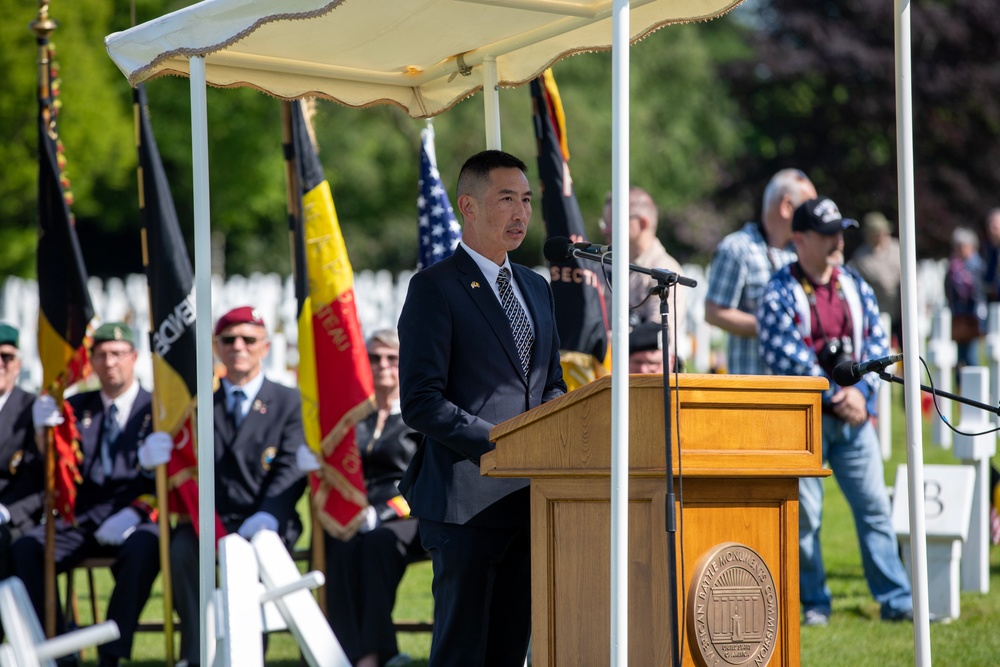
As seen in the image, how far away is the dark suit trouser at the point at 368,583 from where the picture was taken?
6938mm

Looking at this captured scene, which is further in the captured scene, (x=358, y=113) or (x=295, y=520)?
(x=358, y=113)

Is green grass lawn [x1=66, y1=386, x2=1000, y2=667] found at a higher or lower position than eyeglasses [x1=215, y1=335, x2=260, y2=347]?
lower

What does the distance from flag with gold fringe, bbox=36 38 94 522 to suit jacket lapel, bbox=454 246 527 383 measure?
3597mm

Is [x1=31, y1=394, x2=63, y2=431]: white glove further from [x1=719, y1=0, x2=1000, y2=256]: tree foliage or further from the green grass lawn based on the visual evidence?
[x1=719, y1=0, x2=1000, y2=256]: tree foliage

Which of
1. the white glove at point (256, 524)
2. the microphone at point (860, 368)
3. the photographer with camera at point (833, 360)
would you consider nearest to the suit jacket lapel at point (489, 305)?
the microphone at point (860, 368)

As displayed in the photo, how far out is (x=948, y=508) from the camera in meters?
7.50

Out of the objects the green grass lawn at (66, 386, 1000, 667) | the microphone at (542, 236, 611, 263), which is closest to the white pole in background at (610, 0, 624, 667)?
the microphone at (542, 236, 611, 263)

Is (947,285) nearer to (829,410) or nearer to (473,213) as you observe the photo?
(829,410)

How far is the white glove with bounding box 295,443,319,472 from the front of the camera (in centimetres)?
722

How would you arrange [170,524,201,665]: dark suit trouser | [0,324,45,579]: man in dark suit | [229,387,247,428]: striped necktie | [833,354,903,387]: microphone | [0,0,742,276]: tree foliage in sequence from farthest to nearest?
[0,0,742,276]: tree foliage < [0,324,45,579]: man in dark suit < [229,387,247,428]: striped necktie < [170,524,201,665]: dark suit trouser < [833,354,903,387]: microphone

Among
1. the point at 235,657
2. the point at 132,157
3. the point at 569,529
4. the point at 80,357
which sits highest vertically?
the point at 132,157

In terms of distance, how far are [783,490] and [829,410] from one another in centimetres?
320

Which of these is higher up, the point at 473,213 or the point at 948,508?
the point at 473,213

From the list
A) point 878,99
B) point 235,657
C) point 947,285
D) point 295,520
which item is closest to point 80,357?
point 295,520
